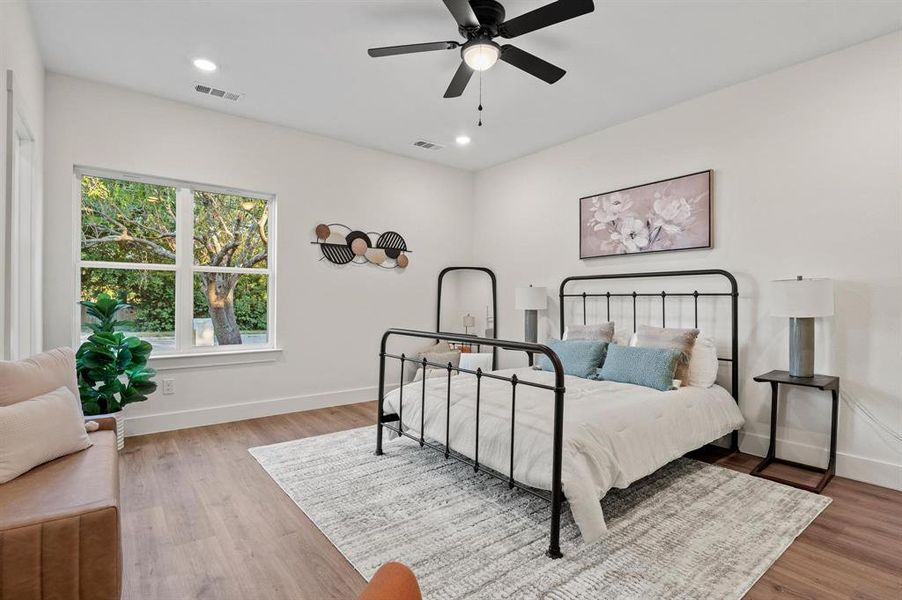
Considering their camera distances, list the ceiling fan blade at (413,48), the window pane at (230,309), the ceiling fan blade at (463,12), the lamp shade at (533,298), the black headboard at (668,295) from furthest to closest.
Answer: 1. the lamp shade at (533,298)
2. the window pane at (230,309)
3. the black headboard at (668,295)
4. the ceiling fan blade at (413,48)
5. the ceiling fan blade at (463,12)

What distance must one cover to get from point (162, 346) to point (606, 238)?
4078mm

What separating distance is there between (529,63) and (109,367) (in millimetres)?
3464

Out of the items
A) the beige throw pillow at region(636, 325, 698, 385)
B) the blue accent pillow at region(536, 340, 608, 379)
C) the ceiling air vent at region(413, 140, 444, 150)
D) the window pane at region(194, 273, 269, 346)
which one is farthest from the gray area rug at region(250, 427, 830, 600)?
the ceiling air vent at region(413, 140, 444, 150)

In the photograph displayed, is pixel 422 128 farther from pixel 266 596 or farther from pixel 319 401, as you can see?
pixel 266 596

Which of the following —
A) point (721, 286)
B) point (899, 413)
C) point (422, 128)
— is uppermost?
point (422, 128)

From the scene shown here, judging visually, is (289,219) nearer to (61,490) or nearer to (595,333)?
(595,333)

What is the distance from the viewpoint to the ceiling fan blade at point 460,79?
2629 mm

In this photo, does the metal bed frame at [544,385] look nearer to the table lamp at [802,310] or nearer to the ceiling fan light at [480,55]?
the table lamp at [802,310]

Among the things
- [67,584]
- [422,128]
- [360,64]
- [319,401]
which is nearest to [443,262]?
[422,128]

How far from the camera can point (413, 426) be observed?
10.1 feet

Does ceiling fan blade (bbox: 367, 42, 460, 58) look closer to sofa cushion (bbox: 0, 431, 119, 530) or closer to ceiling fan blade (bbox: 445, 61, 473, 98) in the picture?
ceiling fan blade (bbox: 445, 61, 473, 98)

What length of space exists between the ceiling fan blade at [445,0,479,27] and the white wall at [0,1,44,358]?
1981mm

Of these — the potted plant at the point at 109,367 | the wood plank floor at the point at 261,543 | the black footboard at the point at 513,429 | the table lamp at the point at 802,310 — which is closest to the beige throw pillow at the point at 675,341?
Result: the table lamp at the point at 802,310

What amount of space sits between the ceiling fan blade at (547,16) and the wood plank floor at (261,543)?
259 centimetres
